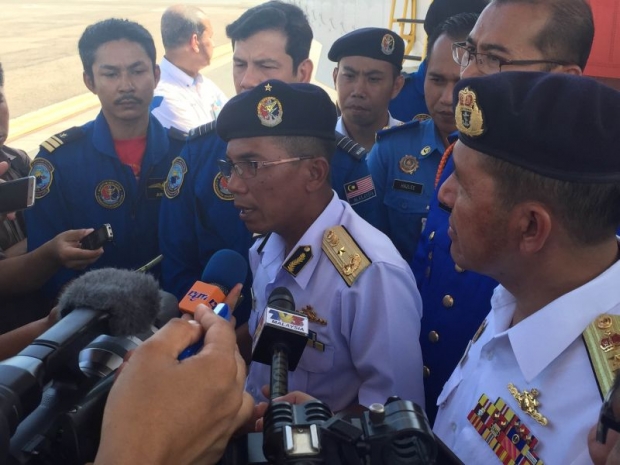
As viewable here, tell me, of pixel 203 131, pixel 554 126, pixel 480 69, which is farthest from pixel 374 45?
pixel 554 126

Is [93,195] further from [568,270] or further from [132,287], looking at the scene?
[568,270]

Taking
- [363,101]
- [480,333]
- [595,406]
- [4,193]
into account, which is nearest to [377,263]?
[480,333]

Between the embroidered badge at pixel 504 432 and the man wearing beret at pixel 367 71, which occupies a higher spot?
the man wearing beret at pixel 367 71

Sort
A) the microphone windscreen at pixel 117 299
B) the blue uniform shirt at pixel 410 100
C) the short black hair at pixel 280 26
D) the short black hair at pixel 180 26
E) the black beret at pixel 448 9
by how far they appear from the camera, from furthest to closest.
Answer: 1. the short black hair at pixel 180 26
2. the blue uniform shirt at pixel 410 100
3. the black beret at pixel 448 9
4. the short black hair at pixel 280 26
5. the microphone windscreen at pixel 117 299

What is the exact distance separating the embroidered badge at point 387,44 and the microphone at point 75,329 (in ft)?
8.27

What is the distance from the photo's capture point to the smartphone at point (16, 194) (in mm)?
1435

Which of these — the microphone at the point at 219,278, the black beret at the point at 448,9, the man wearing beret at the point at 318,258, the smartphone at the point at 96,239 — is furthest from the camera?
the black beret at the point at 448,9

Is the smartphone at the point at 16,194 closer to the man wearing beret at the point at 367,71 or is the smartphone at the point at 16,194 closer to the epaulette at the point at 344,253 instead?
the epaulette at the point at 344,253

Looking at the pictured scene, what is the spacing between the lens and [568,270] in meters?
1.21

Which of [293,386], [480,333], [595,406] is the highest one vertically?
[595,406]

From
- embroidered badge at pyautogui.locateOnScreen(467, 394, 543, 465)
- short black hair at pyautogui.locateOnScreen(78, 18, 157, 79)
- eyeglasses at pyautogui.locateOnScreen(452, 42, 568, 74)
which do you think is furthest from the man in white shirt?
embroidered badge at pyautogui.locateOnScreen(467, 394, 543, 465)

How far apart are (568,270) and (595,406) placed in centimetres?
27

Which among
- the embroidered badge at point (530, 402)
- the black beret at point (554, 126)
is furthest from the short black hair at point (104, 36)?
the embroidered badge at point (530, 402)

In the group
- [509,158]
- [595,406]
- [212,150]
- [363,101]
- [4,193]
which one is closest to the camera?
[595,406]
